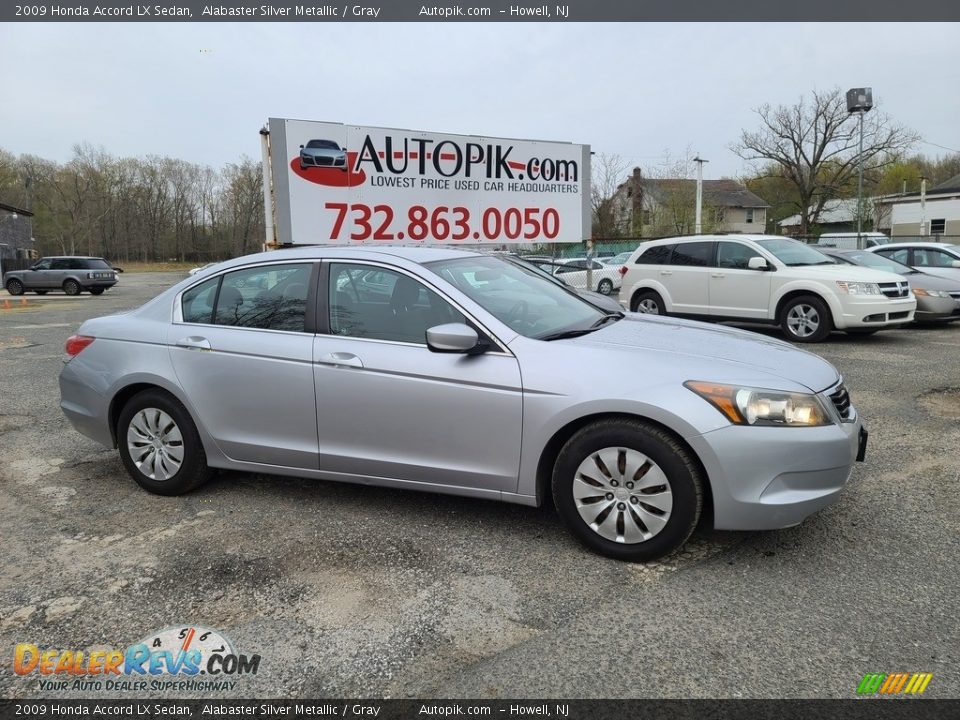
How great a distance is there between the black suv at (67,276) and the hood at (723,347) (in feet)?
100

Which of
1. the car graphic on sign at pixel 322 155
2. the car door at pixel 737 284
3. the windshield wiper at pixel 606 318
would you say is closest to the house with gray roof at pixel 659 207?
the car door at pixel 737 284

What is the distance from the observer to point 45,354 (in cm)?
1093

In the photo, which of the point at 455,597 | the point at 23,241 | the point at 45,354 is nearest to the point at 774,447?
the point at 455,597

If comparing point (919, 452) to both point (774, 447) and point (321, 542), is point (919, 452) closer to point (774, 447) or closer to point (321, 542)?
point (774, 447)

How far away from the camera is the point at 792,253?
11.0 metres

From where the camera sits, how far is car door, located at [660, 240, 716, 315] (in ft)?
37.2

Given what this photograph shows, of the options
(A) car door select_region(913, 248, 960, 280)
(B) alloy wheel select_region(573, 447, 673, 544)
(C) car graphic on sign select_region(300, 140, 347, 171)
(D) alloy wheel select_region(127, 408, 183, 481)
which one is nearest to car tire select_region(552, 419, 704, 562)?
(B) alloy wheel select_region(573, 447, 673, 544)

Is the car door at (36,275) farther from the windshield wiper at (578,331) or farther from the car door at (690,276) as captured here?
the windshield wiper at (578,331)

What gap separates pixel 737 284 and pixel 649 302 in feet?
5.31

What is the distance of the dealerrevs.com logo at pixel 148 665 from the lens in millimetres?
2582

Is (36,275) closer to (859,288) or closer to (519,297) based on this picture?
(859,288)

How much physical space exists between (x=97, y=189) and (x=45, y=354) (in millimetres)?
78080

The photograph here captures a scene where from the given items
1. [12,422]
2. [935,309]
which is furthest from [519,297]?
[935,309]

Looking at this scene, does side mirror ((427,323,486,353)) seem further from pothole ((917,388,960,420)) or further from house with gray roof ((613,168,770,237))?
house with gray roof ((613,168,770,237))
